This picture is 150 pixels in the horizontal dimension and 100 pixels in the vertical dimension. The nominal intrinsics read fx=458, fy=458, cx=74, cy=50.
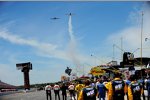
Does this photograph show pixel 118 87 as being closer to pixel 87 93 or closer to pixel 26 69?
pixel 87 93

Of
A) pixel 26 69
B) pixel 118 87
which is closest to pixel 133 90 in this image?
pixel 118 87

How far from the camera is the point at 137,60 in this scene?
62.6 meters

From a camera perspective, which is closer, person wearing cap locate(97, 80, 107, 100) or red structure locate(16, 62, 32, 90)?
person wearing cap locate(97, 80, 107, 100)

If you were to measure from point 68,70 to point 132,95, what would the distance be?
229ft

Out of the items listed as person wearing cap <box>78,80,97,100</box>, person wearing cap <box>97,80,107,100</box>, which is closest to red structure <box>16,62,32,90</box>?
person wearing cap <box>97,80,107,100</box>

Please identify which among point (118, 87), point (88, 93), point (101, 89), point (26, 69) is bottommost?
point (101, 89)

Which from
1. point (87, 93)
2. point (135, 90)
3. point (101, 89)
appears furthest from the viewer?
point (101, 89)

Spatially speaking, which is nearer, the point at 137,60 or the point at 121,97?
the point at 121,97

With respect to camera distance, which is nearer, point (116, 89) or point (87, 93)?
point (87, 93)

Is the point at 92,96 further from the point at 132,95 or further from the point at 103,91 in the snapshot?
the point at 103,91

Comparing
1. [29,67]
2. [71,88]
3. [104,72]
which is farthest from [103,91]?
[29,67]

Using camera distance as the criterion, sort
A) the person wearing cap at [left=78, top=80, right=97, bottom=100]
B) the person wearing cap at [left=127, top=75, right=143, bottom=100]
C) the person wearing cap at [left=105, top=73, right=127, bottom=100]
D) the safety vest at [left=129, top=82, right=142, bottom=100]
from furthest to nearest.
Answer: the safety vest at [left=129, top=82, right=142, bottom=100] → the person wearing cap at [left=105, top=73, right=127, bottom=100] → the person wearing cap at [left=127, top=75, right=143, bottom=100] → the person wearing cap at [left=78, top=80, right=97, bottom=100]

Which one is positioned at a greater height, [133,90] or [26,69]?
[26,69]

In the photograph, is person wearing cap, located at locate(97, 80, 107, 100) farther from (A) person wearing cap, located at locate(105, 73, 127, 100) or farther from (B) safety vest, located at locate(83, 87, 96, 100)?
(B) safety vest, located at locate(83, 87, 96, 100)
